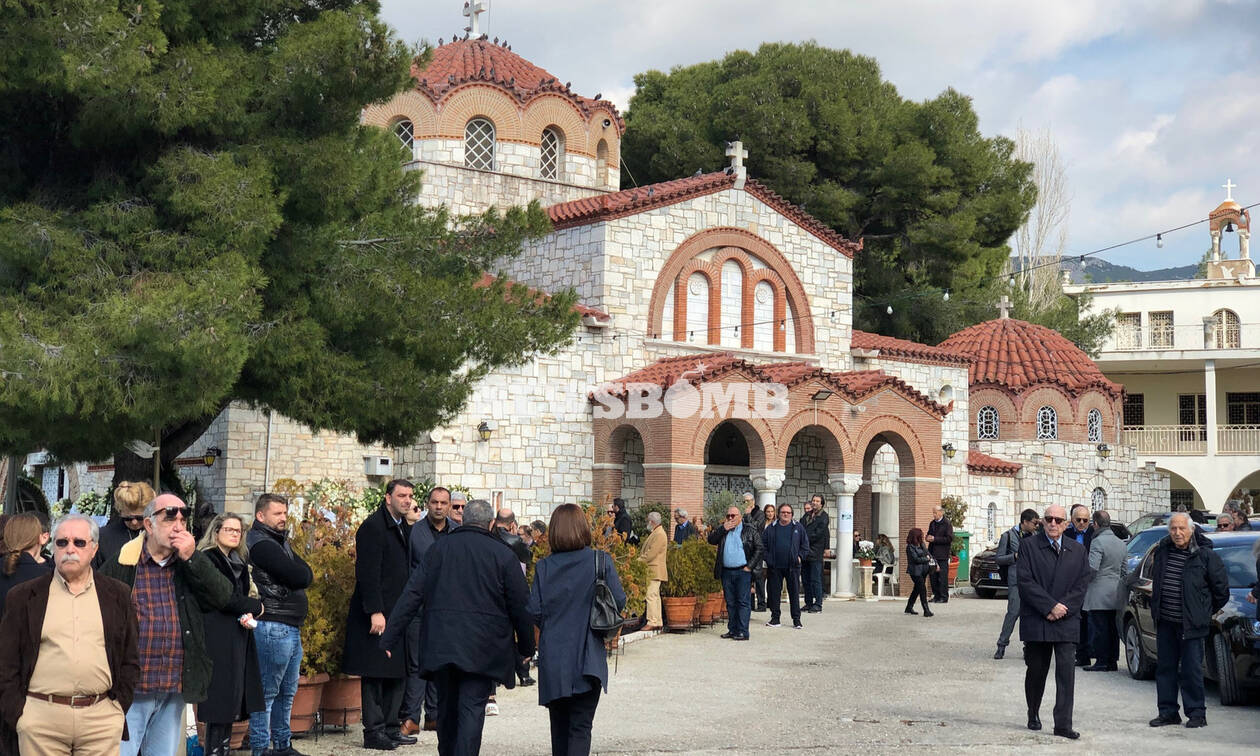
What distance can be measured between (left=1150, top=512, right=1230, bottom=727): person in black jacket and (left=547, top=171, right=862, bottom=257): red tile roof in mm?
15776

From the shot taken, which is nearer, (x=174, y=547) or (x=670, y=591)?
(x=174, y=547)

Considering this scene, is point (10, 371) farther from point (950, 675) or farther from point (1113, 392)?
point (1113, 392)

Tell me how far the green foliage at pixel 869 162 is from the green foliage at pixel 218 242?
23825 millimetres

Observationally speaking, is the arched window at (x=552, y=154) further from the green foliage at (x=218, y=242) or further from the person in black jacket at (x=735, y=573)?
the green foliage at (x=218, y=242)

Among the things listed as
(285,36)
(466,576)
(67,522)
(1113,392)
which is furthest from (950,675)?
(1113,392)

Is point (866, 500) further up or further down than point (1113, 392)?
further down

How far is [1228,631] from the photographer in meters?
11.4

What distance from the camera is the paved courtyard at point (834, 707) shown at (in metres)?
9.60

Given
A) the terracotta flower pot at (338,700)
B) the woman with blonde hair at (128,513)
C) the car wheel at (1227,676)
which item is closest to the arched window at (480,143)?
the terracotta flower pot at (338,700)

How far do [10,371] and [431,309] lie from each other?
4.02m

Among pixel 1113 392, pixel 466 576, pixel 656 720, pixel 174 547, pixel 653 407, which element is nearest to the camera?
pixel 174 547

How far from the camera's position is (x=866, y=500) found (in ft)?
93.9

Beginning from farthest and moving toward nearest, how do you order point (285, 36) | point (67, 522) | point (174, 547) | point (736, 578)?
point (736, 578), point (285, 36), point (174, 547), point (67, 522)

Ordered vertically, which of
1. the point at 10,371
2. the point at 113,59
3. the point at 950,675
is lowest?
the point at 950,675
